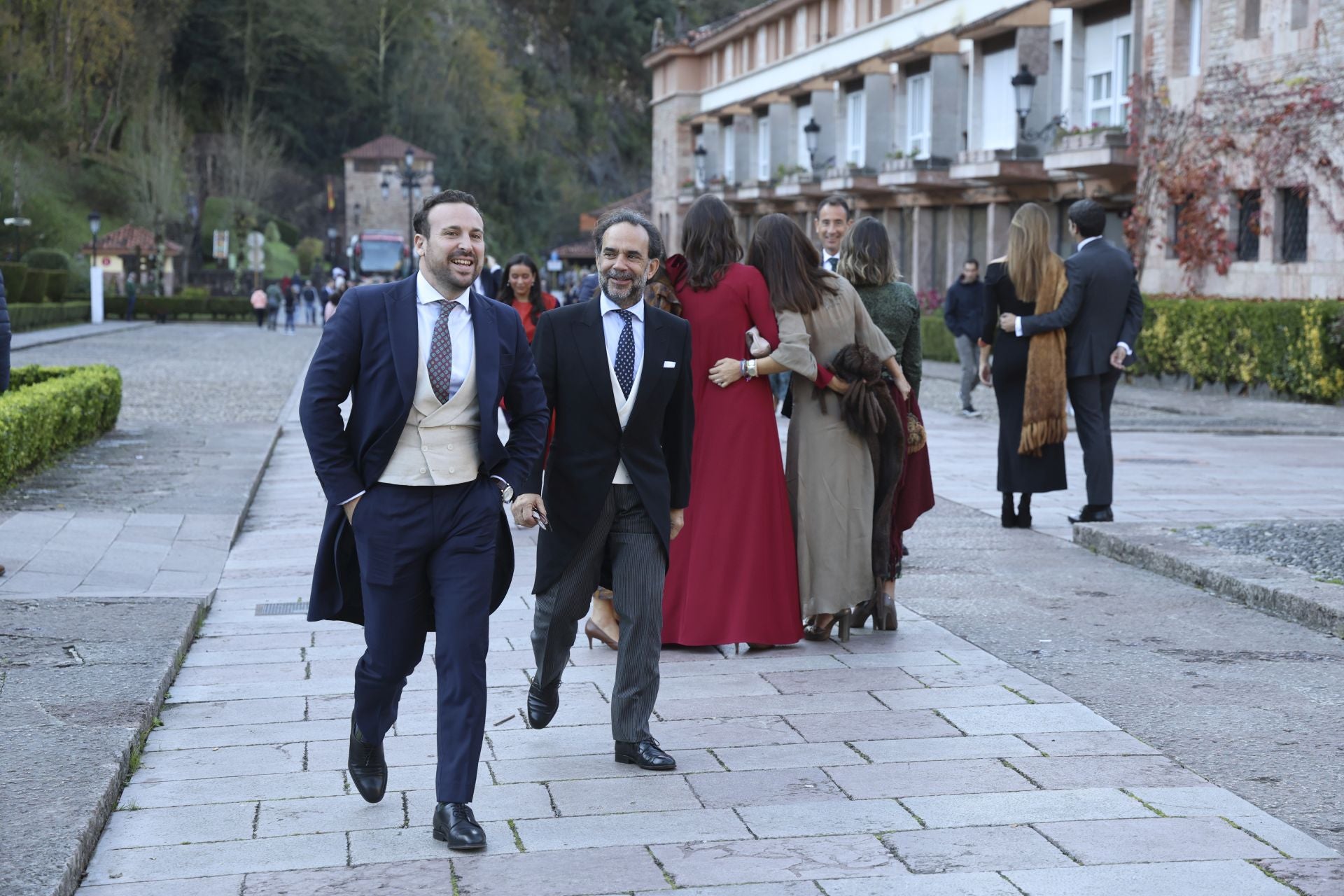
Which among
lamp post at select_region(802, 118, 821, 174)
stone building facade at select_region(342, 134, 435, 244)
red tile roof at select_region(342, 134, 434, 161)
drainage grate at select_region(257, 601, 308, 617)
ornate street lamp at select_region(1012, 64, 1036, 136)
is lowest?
drainage grate at select_region(257, 601, 308, 617)

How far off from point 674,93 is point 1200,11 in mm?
32542

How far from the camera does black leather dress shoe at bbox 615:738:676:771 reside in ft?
17.2

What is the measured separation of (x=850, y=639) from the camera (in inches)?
287

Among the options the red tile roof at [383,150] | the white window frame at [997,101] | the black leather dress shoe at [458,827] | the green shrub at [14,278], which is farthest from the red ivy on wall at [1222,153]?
the red tile roof at [383,150]

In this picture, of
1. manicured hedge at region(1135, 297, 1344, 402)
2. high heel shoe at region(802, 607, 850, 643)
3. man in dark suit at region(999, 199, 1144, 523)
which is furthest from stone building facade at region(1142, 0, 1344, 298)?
high heel shoe at region(802, 607, 850, 643)

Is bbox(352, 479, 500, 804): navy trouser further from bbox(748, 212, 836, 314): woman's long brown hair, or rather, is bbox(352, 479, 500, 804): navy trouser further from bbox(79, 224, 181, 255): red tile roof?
bbox(79, 224, 181, 255): red tile roof

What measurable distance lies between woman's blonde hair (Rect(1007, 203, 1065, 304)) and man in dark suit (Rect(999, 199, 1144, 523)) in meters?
0.16

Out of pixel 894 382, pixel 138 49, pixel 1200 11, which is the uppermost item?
pixel 138 49

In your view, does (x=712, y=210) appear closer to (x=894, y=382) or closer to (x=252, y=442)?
(x=894, y=382)

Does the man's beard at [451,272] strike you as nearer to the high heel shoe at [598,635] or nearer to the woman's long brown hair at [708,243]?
the woman's long brown hair at [708,243]

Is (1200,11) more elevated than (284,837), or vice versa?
(1200,11)

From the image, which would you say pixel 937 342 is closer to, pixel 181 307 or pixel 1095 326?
pixel 1095 326

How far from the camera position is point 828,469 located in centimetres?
700

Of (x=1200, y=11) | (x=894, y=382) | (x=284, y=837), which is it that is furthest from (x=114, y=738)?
(x=1200, y=11)
